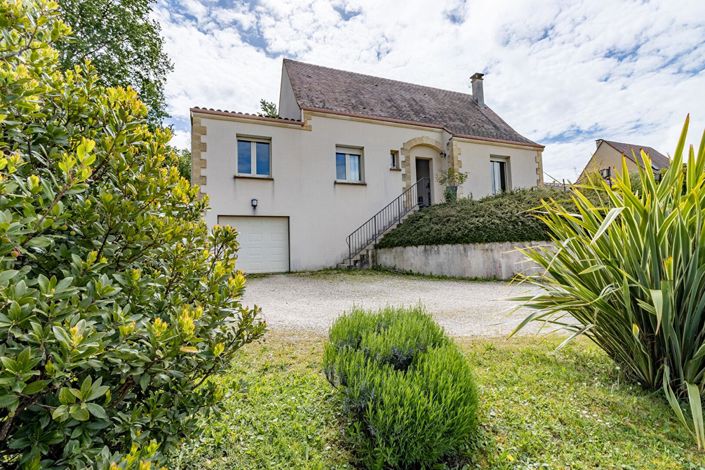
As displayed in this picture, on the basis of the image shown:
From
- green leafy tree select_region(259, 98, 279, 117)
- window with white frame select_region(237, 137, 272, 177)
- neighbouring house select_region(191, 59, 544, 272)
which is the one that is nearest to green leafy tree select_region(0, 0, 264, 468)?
neighbouring house select_region(191, 59, 544, 272)

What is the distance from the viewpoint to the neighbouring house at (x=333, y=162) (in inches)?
397

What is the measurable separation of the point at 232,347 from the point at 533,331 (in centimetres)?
419

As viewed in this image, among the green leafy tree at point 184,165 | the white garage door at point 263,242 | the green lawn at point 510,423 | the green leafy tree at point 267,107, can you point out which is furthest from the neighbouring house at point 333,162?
the green leafy tree at point 267,107

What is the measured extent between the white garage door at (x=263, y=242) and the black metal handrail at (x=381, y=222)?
223 cm

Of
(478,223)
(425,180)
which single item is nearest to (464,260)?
(478,223)

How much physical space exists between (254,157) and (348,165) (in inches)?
131

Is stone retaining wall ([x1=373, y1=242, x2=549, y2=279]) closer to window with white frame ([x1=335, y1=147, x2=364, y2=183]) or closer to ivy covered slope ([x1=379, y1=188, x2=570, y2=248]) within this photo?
ivy covered slope ([x1=379, y1=188, x2=570, y2=248])

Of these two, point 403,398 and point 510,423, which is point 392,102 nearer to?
point 510,423

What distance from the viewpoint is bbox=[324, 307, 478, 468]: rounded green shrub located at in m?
1.62

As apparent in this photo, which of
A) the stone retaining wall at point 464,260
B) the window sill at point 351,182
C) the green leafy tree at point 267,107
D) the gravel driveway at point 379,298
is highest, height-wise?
the green leafy tree at point 267,107

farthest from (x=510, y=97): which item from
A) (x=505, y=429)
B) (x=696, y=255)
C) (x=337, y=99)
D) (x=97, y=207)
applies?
(x=97, y=207)

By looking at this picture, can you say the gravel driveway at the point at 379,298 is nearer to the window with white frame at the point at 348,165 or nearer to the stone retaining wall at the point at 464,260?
the stone retaining wall at the point at 464,260

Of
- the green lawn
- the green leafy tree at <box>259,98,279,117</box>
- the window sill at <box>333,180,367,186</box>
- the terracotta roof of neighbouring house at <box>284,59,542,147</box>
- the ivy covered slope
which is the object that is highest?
the green leafy tree at <box>259,98,279,117</box>

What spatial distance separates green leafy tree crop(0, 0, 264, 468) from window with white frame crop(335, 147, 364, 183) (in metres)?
10.5
